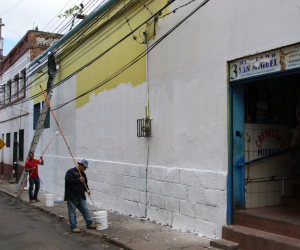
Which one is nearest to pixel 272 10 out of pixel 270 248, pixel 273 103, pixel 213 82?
pixel 213 82

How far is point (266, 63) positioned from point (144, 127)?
3726 millimetres

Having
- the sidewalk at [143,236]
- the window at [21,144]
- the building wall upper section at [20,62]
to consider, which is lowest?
the sidewalk at [143,236]

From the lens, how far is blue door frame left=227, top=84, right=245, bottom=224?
653cm

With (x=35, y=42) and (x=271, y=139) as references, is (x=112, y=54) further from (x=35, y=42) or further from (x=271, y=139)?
(x=35, y=42)

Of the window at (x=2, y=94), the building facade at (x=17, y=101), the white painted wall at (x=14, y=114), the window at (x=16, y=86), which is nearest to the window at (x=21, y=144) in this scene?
the building facade at (x=17, y=101)

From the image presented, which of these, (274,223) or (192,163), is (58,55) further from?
(274,223)

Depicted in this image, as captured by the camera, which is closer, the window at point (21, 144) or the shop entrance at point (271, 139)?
the shop entrance at point (271, 139)

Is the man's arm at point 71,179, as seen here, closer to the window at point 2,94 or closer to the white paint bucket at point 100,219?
the white paint bucket at point 100,219

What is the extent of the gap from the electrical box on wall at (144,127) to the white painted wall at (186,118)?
0.61 ft

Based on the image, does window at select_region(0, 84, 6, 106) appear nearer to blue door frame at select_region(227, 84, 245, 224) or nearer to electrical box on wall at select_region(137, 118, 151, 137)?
electrical box on wall at select_region(137, 118, 151, 137)

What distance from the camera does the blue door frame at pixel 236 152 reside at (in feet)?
21.4

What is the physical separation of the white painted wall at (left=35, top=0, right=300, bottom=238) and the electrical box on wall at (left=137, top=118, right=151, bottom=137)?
0.61 feet

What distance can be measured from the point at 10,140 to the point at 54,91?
9413mm

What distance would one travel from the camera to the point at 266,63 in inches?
237
